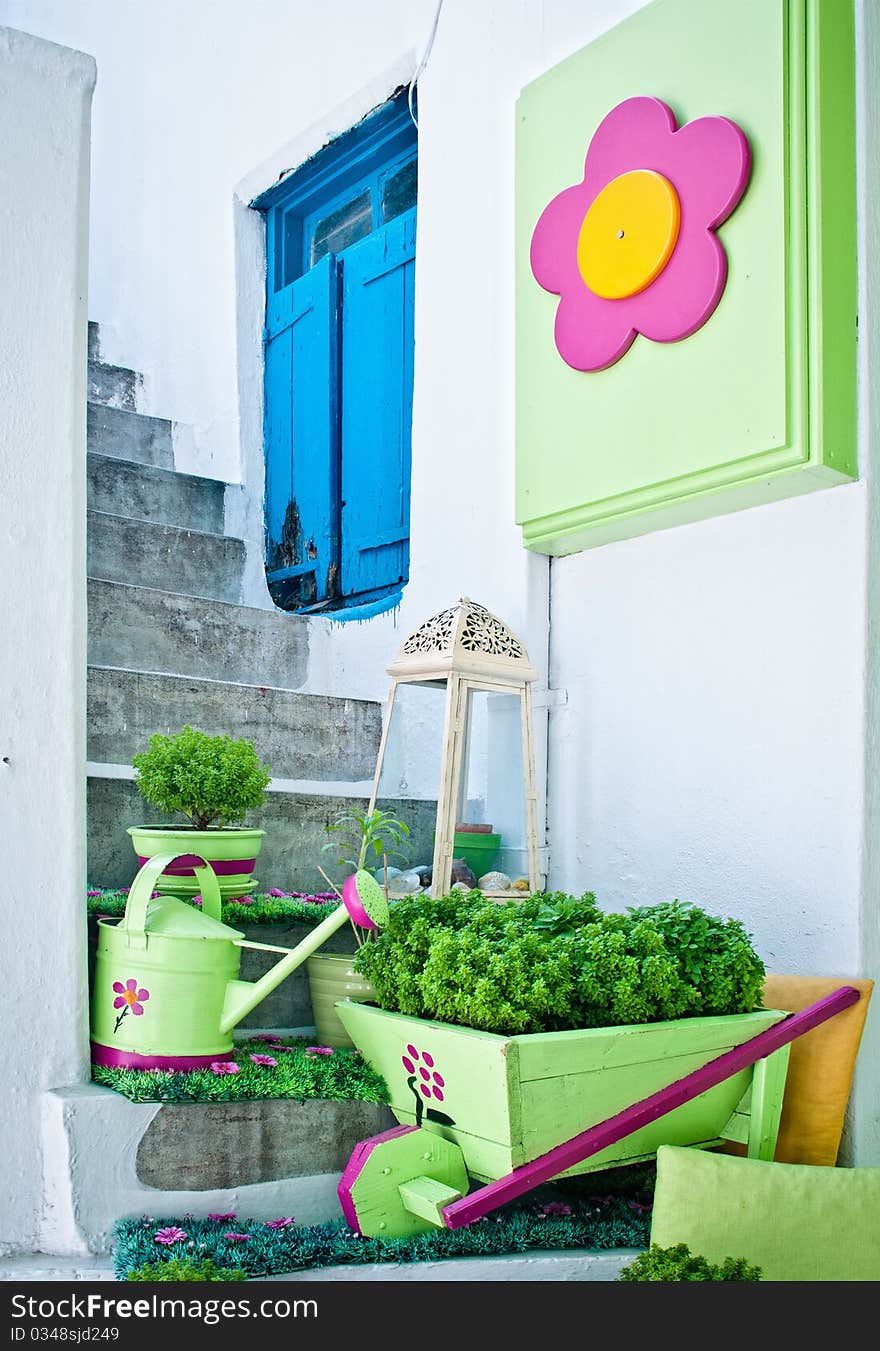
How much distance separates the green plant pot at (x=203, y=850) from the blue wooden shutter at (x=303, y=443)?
6.55 feet

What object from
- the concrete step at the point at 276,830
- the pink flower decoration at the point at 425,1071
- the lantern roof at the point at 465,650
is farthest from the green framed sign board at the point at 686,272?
the pink flower decoration at the point at 425,1071

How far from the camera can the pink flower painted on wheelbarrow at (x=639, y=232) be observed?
274 cm

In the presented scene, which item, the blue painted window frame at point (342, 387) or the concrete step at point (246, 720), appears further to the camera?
the blue painted window frame at point (342, 387)

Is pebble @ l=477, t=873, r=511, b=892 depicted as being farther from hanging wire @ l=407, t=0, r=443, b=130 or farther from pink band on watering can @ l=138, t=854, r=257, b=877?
hanging wire @ l=407, t=0, r=443, b=130

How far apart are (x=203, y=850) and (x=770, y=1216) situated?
50.4 inches

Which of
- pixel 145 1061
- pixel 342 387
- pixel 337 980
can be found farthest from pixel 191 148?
pixel 145 1061

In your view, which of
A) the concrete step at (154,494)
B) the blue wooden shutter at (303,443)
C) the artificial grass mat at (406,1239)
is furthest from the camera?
the blue wooden shutter at (303,443)

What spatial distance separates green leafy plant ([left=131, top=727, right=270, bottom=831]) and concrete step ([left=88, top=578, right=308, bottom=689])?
31.1 inches

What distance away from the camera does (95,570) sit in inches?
148

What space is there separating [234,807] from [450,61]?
8.70 ft

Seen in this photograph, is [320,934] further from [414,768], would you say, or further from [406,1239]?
[414,768]

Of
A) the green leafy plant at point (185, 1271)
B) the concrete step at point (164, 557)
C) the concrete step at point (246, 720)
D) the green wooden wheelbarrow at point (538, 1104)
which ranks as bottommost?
the green leafy plant at point (185, 1271)

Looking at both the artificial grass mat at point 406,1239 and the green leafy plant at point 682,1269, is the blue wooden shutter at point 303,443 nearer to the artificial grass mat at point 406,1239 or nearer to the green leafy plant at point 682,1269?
the artificial grass mat at point 406,1239

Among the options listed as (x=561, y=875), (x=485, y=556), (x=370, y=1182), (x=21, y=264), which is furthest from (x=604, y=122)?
(x=370, y=1182)
